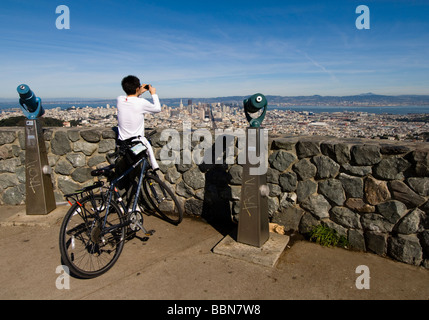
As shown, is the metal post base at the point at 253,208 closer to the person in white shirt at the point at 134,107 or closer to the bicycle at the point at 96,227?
the bicycle at the point at 96,227

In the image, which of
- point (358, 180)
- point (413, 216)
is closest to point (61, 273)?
point (358, 180)

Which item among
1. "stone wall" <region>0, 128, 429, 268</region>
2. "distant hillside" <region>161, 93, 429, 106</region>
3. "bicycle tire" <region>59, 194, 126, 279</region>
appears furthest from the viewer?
"distant hillside" <region>161, 93, 429, 106</region>

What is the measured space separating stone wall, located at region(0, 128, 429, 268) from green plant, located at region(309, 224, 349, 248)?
0.20 feet

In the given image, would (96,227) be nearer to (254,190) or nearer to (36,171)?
(254,190)

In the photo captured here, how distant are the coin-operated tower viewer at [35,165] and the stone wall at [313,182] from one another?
46cm

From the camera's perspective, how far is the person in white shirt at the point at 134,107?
3.84 m

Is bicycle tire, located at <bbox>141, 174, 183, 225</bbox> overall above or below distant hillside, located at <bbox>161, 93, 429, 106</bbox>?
below

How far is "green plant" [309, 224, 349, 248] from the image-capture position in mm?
3490

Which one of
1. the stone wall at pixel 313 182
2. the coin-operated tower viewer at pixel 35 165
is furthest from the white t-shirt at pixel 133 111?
the coin-operated tower viewer at pixel 35 165

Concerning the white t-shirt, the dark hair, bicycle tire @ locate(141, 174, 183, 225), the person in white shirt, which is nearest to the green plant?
bicycle tire @ locate(141, 174, 183, 225)

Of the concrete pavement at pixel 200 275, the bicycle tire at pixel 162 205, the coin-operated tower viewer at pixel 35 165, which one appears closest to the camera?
the concrete pavement at pixel 200 275

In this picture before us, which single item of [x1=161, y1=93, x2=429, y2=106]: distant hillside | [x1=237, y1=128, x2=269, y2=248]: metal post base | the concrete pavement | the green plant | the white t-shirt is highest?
[x1=161, y1=93, x2=429, y2=106]: distant hillside

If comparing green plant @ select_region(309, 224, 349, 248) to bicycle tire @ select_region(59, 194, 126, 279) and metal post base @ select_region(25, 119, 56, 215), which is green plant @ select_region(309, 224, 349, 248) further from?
metal post base @ select_region(25, 119, 56, 215)

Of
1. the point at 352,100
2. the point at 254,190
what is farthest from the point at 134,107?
the point at 352,100
